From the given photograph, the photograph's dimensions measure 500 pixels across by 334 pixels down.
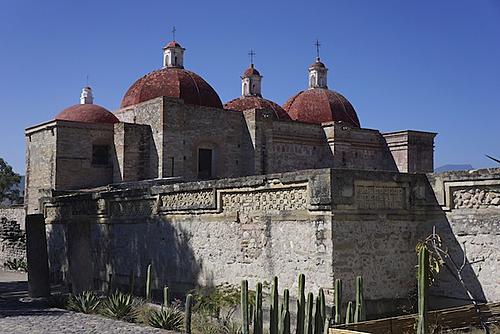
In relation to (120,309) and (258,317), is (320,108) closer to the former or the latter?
(120,309)

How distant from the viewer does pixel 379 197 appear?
34.7 ft

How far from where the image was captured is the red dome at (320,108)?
Answer: 33094 mm

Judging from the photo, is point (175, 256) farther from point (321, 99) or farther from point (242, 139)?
point (321, 99)

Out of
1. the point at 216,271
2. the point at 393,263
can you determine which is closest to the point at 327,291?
the point at 393,263

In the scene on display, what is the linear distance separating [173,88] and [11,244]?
32.8ft

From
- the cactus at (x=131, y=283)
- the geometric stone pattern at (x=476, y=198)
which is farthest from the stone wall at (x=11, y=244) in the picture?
the geometric stone pattern at (x=476, y=198)

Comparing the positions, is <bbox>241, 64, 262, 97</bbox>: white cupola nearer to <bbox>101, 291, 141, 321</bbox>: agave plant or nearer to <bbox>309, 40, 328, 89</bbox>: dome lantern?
<bbox>309, 40, 328, 89</bbox>: dome lantern

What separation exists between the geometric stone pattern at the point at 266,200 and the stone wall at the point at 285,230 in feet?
0.06

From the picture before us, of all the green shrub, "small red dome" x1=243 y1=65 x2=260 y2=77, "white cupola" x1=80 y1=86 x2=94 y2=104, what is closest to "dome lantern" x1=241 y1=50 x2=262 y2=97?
"small red dome" x1=243 y1=65 x2=260 y2=77

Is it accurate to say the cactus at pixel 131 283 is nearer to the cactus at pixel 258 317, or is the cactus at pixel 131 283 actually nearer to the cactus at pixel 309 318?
the cactus at pixel 258 317

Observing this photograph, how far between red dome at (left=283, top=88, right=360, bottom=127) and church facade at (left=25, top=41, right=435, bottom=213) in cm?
39

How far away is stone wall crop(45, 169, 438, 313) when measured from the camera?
1010cm

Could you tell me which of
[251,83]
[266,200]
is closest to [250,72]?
[251,83]

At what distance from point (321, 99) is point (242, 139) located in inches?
297
